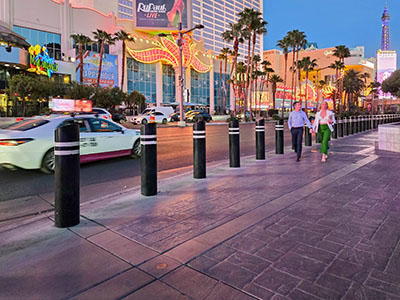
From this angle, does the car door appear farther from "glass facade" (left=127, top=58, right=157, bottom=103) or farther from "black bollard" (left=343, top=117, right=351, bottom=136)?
"glass facade" (left=127, top=58, right=157, bottom=103)

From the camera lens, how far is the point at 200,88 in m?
74.9

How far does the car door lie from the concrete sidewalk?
381cm

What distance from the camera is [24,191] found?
245 inches

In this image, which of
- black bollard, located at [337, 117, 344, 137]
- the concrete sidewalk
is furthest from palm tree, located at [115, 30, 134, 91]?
the concrete sidewalk

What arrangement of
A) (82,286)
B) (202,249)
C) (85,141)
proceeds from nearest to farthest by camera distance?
1. (82,286)
2. (202,249)
3. (85,141)

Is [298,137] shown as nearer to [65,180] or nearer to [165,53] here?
[65,180]

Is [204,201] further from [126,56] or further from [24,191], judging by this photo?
[126,56]

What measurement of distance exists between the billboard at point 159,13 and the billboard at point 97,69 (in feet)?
42.1

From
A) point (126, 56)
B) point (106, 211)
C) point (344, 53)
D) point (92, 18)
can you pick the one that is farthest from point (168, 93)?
point (106, 211)

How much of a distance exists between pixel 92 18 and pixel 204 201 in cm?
5998

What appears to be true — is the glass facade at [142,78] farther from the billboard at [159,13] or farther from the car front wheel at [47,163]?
the car front wheel at [47,163]

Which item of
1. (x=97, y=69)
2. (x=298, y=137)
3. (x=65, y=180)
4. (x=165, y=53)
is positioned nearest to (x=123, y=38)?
(x=97, y=69)

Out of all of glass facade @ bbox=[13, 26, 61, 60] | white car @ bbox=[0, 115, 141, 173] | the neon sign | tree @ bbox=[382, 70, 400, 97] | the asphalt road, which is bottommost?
the asphalt road

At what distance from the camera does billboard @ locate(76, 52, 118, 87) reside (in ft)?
172
